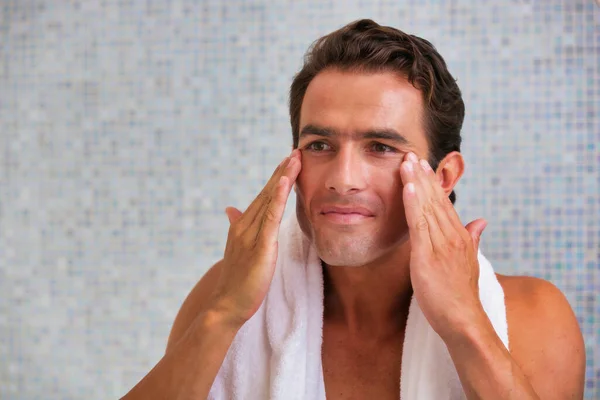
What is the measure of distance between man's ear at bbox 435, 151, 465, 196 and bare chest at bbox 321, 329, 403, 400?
1.08 feet

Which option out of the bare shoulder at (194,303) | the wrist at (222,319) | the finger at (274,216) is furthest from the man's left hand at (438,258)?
the bare shoulder at (194,303)

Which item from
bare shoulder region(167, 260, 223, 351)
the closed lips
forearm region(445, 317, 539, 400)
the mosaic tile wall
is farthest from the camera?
the mosaic tile wall

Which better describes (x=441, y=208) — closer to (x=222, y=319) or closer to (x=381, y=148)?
(x=381, y=148)

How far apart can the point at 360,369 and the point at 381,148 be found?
0.44 metres

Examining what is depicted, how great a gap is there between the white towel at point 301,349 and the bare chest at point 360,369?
0.06 meters

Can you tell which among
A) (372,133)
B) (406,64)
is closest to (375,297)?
(372,133)

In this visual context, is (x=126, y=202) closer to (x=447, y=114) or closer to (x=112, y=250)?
(x=112, y=250)

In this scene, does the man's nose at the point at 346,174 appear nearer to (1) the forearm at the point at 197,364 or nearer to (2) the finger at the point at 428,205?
(2) the finger at the point at 428,205

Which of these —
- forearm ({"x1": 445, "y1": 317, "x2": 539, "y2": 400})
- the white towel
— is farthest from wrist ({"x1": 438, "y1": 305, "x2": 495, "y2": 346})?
the white towel

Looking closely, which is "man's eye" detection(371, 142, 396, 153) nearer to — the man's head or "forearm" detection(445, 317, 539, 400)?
the man's head

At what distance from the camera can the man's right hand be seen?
3.87 feet

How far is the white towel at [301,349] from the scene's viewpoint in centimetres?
120

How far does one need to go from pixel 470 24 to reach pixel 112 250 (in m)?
1.26

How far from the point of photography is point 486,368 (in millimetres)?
1068
